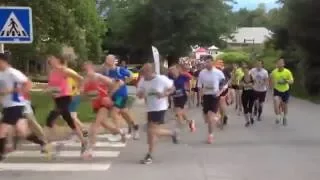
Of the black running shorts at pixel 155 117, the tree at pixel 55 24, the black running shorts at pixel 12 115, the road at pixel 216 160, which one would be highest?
the tree at pixel 55 24

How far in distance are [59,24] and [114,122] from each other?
66.2ft

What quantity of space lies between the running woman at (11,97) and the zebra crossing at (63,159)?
57cm

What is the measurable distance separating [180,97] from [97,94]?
4.66 meters

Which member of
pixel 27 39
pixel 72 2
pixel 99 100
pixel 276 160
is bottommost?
pixel 276 160

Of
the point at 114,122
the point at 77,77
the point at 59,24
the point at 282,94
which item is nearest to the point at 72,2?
the point at 59,24

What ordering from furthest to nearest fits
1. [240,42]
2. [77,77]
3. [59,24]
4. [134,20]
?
[240,42], [134,20], [59,24], [77,77]

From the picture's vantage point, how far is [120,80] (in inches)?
565

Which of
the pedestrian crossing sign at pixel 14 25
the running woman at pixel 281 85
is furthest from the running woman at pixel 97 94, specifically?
the running woman at pixel 281 85

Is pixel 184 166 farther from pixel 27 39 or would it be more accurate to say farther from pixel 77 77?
pixel 27 39

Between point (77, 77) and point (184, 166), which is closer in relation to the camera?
point (184, 166)

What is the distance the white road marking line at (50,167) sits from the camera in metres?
10.9

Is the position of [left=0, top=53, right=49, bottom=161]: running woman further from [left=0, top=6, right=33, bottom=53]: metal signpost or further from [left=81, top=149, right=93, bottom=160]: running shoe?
[left=0, top=6, right=33, bottom=53]: metal signpost

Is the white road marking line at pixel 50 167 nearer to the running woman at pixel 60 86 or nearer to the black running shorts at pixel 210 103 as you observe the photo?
the running woman at pixel 60 86

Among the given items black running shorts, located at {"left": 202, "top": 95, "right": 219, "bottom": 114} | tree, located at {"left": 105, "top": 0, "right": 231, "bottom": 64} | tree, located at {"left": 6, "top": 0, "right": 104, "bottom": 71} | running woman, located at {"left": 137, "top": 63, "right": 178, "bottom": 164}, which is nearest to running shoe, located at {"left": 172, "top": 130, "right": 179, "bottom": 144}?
black running shorts, located at {"left": 202, "top": 95, "right": 219, "bottom": 114}
